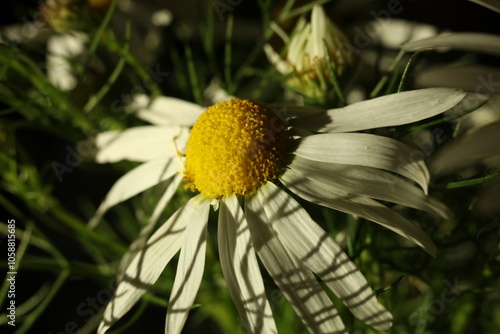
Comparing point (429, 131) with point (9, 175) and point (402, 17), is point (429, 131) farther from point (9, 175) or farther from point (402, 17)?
point (9, 175)

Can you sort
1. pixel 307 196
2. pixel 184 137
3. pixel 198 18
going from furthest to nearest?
pixel 198 18 → pixel 184 137 → pixel 307 196

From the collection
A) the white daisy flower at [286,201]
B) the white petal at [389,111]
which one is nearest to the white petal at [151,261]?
the white daisy flower at [286,201]

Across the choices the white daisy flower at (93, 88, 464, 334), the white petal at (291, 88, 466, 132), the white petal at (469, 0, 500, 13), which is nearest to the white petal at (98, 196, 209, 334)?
the white daisy flower at (93, 88, 464, 334)

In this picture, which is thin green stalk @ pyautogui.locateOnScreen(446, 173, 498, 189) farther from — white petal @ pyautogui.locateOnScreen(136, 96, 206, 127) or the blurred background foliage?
white petal @ pyautogui.locateOnScreen(136, 96, 206, 127)

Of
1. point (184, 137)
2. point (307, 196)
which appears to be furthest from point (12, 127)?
point (307, 196)

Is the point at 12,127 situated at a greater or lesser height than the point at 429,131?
greater

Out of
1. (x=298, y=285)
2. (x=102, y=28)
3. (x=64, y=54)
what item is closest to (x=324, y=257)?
(x=298, y=285)

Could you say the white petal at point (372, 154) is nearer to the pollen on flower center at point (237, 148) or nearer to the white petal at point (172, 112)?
the pollen on flower center at point (237, 148)

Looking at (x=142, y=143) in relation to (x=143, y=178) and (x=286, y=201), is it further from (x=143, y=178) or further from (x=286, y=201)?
(x=286, y=201)
